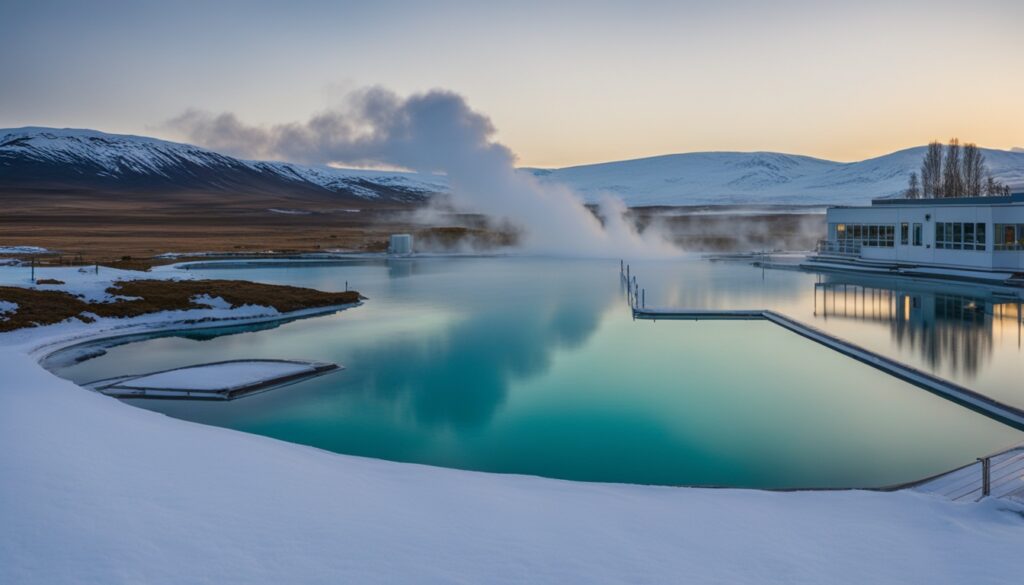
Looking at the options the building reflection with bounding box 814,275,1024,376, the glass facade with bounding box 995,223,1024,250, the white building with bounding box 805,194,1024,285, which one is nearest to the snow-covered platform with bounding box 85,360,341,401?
the building reflection with bounding box 814,275,1024,376

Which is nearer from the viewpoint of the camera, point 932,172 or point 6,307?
point 6,307

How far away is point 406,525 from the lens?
750 cm

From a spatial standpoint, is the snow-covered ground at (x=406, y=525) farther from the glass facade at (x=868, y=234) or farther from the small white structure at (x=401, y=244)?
the small white structure at (x=401, y=244)

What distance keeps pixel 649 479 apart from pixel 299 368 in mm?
10534

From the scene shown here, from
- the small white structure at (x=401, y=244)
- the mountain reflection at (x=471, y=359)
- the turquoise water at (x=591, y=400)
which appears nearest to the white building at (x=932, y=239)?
the turquoise water at (x=591, y=400)

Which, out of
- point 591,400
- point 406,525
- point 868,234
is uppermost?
point 868,234

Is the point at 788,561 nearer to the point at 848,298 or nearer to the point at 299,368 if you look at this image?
the point at 299,368

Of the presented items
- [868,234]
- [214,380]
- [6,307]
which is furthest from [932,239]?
[6,307]

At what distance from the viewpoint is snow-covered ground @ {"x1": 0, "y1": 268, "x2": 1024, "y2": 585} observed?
6.13m

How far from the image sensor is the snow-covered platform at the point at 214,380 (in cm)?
1659

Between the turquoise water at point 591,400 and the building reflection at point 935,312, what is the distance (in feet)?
3.27

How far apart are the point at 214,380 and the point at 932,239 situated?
124ft

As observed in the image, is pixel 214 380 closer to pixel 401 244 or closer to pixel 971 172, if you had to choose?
pixel 401 244

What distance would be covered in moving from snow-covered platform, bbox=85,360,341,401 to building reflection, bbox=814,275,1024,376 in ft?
51.9
